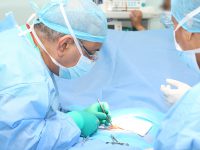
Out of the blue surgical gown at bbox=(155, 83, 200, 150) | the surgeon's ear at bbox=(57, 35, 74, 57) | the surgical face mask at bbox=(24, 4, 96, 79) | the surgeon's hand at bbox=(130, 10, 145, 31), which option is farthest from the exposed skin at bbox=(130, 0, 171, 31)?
the blue surgical gown at bbox=(155, 83, 200, 150)

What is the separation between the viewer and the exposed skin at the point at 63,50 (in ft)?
4.37

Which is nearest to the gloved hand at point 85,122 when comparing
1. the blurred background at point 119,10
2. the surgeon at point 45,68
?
the surgeon at point 45,68

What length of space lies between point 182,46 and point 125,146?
1.45 feet

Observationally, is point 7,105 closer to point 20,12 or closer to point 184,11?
point 184,11

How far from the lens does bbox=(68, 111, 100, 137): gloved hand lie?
1447 millimetres

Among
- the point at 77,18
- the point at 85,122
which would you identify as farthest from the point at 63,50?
the point at 85,122

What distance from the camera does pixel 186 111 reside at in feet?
3.01

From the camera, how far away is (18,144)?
3.61ft

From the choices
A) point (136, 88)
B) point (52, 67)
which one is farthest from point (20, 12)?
point (52, 67)

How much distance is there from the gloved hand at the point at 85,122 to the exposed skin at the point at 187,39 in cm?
54

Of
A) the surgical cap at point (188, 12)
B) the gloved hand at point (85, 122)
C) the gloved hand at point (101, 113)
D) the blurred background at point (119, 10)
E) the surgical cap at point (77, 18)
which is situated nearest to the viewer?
the surgical cap at point (188, 12)

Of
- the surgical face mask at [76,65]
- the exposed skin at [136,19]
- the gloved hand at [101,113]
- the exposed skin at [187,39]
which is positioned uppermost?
the exposed skin at [187,39]

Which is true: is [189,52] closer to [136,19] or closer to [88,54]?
[88,54]

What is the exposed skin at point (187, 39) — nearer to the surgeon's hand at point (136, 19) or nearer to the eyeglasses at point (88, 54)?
the eyeglasses at point (88, 54)
